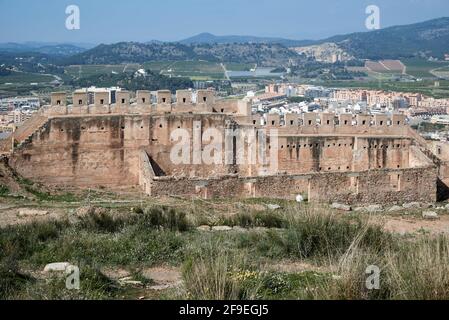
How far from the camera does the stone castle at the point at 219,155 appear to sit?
21.0 m

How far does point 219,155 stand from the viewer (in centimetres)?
2470

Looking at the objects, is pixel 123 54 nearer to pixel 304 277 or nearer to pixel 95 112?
pixel 95 112

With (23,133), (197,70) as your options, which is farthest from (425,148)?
(197,70)

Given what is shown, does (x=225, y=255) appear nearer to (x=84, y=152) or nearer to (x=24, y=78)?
(x=84, y=152)

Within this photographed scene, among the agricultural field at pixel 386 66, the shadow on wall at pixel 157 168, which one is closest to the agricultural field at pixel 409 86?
the agricultural field at pixel 386 66

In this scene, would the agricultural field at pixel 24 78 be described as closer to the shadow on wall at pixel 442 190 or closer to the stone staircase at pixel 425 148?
the stone staircase at pixel 425 148

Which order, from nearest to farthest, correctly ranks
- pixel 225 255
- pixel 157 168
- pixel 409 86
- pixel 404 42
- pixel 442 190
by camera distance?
pixel 225 255 < pixel 157 168 < pixel 442 190 < pixel 409 86 < pixel 404 42

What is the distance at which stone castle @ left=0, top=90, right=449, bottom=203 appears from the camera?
20984 mm

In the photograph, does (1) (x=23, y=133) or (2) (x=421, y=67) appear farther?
(2) (x=421, y=67)

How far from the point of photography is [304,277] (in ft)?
30.7

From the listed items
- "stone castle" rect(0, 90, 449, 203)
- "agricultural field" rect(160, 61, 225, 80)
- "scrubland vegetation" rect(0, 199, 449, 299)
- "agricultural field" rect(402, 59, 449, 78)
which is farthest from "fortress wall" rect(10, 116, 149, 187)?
"agricultural field" rect(402, 59, 449, 78)

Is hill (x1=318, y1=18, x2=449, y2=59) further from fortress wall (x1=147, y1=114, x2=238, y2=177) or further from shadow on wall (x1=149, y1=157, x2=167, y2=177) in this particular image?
shadow on wall (x1=149, y1=157, x2=167, y2=177)

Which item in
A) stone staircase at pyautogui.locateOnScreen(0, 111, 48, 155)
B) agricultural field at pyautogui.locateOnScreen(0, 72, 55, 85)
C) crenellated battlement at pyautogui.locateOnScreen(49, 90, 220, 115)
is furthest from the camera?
agricultural field at pyautogui.locateOnScreen(0, 72, 55, 85)

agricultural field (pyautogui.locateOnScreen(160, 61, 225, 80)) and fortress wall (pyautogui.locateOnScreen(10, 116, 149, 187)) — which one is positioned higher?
agricultural field (pyautogui.locateOnScreen(160, 61, 225, 80))
